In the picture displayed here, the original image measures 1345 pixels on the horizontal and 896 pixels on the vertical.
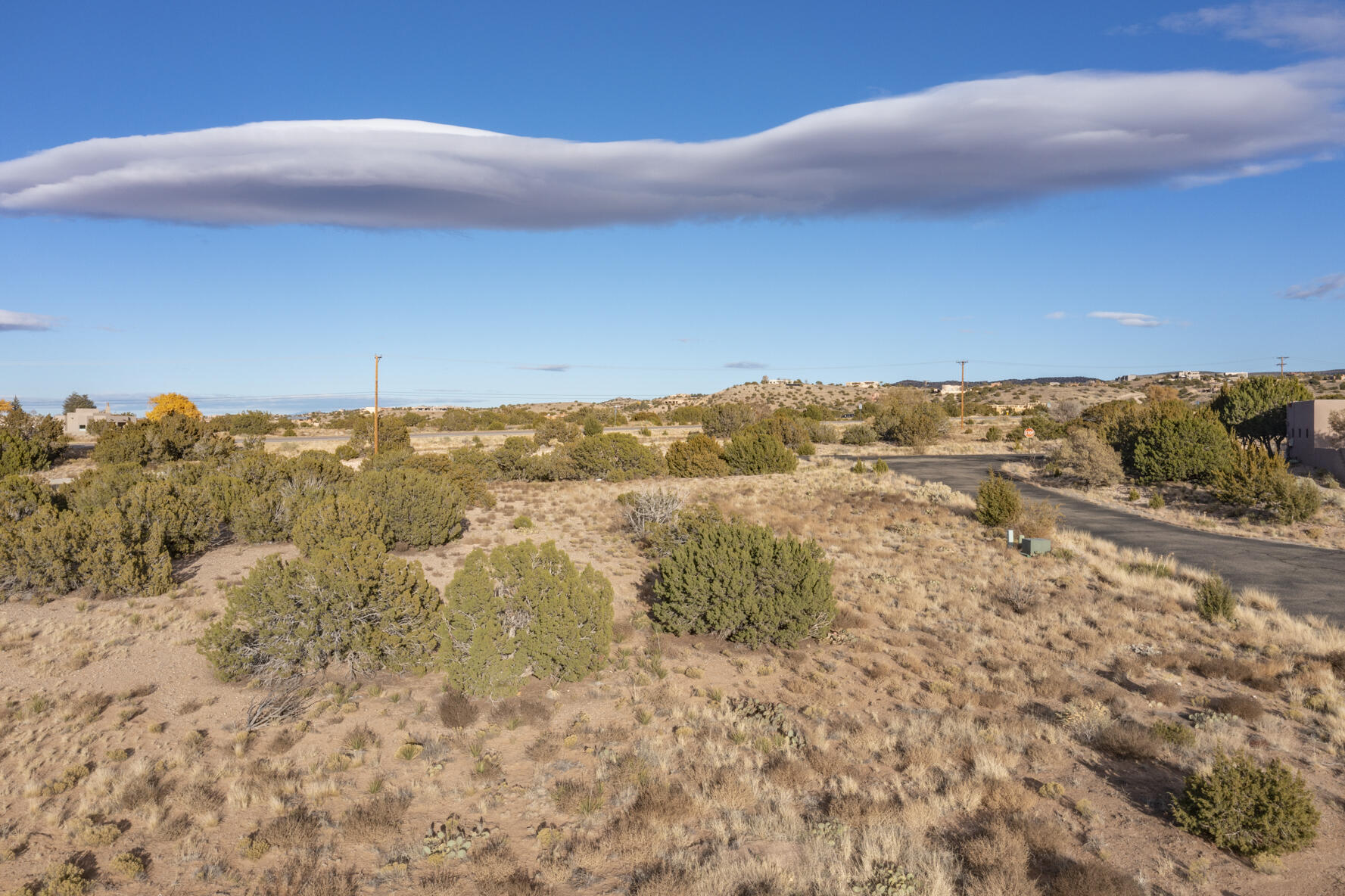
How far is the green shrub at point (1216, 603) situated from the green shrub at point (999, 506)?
812 cm

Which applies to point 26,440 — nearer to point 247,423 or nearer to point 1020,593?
point 247,423

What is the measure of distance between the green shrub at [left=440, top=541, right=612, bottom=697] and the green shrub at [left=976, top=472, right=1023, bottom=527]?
16182 mm

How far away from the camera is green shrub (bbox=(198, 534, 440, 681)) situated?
10781 mm

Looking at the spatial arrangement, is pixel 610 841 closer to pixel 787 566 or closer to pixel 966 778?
pixel 966 778

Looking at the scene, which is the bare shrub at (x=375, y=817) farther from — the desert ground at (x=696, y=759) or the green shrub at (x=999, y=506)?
the green shrub at (x=999, y=506)

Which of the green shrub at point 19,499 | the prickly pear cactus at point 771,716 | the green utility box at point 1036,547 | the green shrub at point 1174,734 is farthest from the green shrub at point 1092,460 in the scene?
the green shrub at point 19,499

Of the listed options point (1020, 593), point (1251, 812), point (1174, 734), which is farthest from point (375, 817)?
point (1020, 593)

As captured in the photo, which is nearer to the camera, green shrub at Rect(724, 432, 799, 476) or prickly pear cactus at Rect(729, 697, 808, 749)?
prickly pear cactus at Rect(729, 697, 808, 749)

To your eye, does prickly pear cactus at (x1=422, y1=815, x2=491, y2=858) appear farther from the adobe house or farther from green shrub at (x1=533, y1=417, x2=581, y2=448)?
green shrub at (x1=533, y1=417, x2=581, y2=448)

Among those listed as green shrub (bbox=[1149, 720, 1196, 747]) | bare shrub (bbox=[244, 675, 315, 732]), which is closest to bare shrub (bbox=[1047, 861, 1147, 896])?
green shrub (bbox=[1149, 720, 1196, 747])

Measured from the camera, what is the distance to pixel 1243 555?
66.3 ft

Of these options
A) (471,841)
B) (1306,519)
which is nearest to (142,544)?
(471,841)

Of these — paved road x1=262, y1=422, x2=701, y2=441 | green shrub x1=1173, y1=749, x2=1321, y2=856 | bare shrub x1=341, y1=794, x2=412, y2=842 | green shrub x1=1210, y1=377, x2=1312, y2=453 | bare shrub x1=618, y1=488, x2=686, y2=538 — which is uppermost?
green shrub x1=1210, y1=377, x2=1312, y2=453

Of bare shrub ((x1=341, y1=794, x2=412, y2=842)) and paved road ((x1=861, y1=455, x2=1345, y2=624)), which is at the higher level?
bare shrub ((x1=341, y1=794, x2=412, y2=842))
